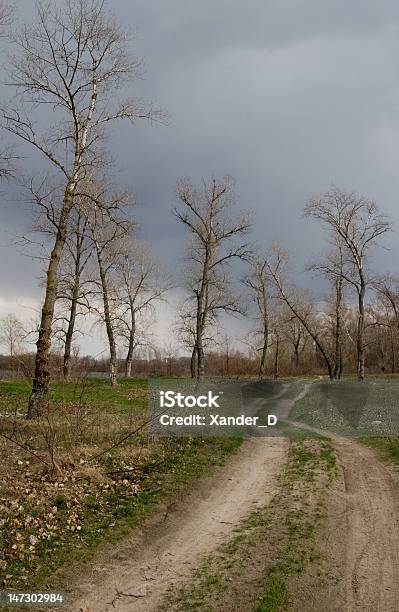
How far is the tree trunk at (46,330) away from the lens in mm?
14172

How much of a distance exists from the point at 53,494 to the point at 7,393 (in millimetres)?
12710

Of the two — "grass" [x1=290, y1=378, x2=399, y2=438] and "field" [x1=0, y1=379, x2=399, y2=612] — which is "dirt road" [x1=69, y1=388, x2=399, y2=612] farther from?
"grass" [x1=290, y1=378, x2=399, y2=438]

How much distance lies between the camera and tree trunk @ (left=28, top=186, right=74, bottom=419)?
14172 millimetres

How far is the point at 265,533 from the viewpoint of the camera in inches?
346

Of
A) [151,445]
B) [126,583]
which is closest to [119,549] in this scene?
[126,583]

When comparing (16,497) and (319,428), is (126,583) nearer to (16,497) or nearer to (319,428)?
(16,497)

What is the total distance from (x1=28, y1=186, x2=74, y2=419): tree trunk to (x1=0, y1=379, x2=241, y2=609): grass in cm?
70

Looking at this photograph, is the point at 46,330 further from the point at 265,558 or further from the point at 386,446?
the point at 386,446

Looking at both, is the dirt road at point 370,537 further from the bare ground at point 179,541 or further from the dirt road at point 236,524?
the bare ground at point 179,541

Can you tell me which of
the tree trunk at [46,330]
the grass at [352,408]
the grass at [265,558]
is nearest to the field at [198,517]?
the grass at [265,558]

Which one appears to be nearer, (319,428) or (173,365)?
(319,428)

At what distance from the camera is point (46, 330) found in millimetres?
14258

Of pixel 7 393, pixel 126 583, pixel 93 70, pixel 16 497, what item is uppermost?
pixel 93 70

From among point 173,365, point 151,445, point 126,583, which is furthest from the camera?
point 173,365
